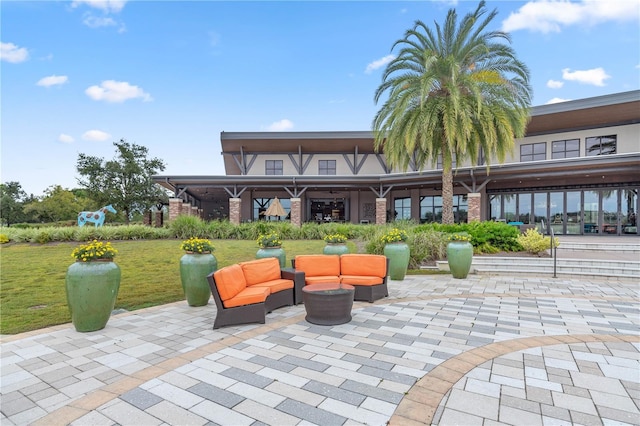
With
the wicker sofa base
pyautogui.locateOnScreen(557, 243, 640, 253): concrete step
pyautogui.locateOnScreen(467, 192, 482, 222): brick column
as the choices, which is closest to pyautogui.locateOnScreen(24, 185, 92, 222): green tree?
pyautogui.locateOnScreen(467, 192, 482, 222): brick column

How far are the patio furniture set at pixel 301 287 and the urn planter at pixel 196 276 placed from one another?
91cm

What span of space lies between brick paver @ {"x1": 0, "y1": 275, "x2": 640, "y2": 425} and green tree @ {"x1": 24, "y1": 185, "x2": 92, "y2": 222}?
1439 inches

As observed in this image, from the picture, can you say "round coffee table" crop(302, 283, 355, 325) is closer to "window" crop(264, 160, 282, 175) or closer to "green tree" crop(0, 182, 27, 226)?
"window" crop(264, 160, 282, 175)

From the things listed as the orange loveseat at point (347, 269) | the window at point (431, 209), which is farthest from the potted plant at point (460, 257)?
the window at point (431, 209)

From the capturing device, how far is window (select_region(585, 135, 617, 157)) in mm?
18828

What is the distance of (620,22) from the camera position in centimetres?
1048

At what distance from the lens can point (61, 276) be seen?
8.75 meters

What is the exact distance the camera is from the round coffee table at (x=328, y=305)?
502 centimetres

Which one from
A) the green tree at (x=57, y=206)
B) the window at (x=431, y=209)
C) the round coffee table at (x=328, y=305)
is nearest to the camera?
the round coffee table at (x=328, y=305)

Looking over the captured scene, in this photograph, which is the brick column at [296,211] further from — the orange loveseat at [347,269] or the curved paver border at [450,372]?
the curved paver border at [450,372]

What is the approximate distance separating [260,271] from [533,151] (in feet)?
69.8

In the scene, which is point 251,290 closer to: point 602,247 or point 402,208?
point 602,247

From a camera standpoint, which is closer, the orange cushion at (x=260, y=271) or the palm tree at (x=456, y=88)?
the orange cushion at (x=260, y=271)

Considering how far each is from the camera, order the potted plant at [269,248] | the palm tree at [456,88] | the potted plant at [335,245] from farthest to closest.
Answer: the palm tree at [456,88] < the potted plant at [335,245] < the potted plant at [269,248]
